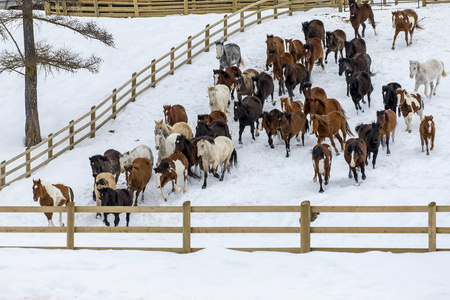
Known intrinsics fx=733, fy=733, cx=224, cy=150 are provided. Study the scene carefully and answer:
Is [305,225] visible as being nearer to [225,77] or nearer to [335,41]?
[225,77]

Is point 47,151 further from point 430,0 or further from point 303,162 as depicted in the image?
point 430,0

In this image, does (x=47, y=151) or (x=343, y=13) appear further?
(x=343, y=13)

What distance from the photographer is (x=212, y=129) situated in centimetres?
1964

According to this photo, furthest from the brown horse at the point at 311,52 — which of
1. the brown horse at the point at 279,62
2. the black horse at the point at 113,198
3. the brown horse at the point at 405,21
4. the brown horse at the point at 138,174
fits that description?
the black horse at the point at 113,198

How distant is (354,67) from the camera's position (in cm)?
2330

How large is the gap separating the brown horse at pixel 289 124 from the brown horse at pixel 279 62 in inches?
159

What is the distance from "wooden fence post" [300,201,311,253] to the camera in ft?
36.5

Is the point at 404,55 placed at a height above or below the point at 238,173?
above

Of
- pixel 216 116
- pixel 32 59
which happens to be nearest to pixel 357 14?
pixel 216 116

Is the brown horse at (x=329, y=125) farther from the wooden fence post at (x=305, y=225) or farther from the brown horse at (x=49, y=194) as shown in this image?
the wooden fence post at (x=305, y=225)

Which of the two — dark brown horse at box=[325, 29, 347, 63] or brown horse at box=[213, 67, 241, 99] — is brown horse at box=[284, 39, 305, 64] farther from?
brown horse at box=[213, 67, 241, 99]
